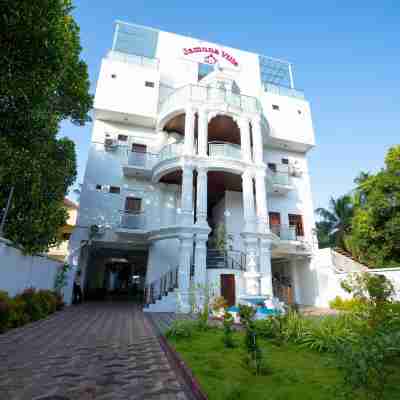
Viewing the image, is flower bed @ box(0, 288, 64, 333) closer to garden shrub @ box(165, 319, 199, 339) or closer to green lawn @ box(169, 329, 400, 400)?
garden shrub @ box(165, 319, 199, 339)

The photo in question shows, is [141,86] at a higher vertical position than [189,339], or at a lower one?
higher

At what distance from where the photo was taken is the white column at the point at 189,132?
1449cm

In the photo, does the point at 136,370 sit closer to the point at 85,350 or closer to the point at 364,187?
the point at 85,350

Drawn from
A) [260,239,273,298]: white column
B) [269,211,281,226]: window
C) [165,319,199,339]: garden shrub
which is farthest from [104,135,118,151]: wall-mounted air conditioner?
[165,319,199,339]: garden shrub

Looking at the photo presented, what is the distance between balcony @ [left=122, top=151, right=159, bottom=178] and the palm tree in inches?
775

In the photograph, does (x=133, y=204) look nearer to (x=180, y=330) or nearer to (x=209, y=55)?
(x=180, y=330)

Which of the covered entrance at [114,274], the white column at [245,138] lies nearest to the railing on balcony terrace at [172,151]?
the white column at [245,138]

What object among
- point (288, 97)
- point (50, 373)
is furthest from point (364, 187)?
point (50, 373)

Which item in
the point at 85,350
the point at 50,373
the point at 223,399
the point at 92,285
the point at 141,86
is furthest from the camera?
the point at 92,285

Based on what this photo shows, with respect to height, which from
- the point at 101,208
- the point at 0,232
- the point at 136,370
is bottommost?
the point at 136,370

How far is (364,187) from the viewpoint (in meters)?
15.4

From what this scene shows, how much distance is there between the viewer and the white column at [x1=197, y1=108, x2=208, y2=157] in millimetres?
14628

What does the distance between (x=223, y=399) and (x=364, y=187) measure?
15820 millimetres

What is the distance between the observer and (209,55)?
21.8 metres
